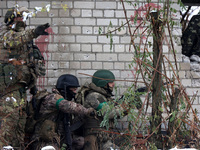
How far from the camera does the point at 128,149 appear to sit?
391 centimetres

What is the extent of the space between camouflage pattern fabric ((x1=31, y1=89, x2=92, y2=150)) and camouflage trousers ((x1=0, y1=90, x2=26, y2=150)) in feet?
0.70

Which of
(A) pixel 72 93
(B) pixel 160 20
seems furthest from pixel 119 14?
(B) pixel 160 20

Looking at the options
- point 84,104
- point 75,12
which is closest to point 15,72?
point 84,104

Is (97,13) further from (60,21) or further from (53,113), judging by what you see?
(53,113)

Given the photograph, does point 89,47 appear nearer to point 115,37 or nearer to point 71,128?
point 115,37

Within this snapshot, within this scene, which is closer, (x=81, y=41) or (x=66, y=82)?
(x=66, y=82)

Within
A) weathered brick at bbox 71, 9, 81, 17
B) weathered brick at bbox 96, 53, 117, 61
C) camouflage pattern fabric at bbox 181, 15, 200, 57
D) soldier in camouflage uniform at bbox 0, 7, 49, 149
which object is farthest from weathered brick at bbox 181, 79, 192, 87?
soldier in camouflage uniform at bbox 0, 7, 49, 149

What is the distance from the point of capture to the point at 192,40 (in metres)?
7.81

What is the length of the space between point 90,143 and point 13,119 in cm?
116

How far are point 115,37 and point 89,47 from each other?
54cm

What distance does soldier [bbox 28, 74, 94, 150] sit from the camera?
16.6 feet

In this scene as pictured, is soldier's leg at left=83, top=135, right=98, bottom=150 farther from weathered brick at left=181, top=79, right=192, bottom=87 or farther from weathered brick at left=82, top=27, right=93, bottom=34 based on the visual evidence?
weathered brick at left=181, top=79, right=192, bottom=87

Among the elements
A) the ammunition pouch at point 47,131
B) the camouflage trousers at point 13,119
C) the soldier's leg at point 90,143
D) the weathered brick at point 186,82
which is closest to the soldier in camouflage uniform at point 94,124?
the soldier's leg at point 90,143

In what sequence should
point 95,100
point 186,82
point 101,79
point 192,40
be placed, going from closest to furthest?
point 95,100 → point 101,79 → point 186,82 → point 192,40
